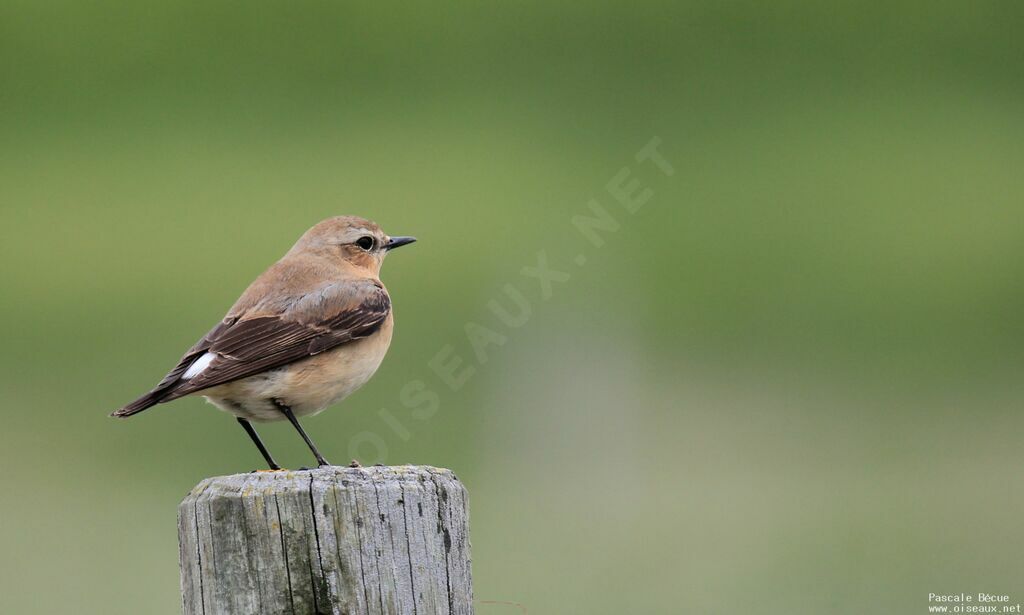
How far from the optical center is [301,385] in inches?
283

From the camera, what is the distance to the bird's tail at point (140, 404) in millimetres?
6355

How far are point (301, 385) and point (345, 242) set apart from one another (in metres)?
1.73

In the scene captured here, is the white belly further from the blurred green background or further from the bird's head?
the blurred green background

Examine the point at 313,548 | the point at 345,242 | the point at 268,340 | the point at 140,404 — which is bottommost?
the point at 313,548

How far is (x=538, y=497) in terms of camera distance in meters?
13.9

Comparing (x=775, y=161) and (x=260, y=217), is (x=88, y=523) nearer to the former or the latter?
(x=260, y=217)

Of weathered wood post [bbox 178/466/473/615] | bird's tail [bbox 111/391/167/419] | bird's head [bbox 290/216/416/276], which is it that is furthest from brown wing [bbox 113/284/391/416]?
weathered wood post [bbox 178/466/473/615]

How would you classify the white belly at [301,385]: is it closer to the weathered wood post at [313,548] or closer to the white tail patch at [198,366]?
the white tail patch at [198,366]

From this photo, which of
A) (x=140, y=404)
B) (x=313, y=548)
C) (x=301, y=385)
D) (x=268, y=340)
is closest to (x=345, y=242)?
(x=268, y=340)

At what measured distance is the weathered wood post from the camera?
4.23 meters

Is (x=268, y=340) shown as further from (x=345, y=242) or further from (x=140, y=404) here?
(x=345, y=242)

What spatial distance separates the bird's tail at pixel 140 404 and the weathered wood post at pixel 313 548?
2.11m

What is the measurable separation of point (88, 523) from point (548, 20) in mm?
21416

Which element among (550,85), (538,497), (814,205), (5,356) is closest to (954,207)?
(814,205)
